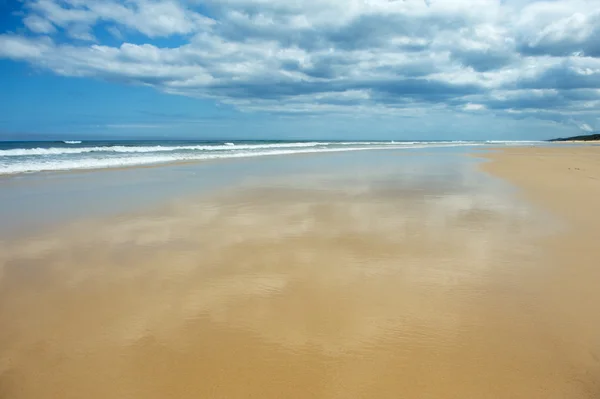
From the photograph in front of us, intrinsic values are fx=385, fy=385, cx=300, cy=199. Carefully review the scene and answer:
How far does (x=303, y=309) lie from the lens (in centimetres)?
349

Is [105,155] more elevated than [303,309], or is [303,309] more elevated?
[105,155]

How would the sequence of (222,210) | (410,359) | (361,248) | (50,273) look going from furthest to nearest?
1. (222,210)
2. (361,248)
3. (50,273)
4. (410,359)

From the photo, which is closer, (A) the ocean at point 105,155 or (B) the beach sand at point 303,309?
(B) the beach sand at point 303,309

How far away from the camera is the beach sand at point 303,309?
2.55 meters

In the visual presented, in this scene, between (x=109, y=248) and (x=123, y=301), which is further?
(x=109, y=248)

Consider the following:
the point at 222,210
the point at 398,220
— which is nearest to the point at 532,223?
the point at 398,220

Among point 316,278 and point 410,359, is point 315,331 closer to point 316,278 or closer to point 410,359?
point 410,359

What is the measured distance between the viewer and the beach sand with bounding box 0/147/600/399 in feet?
8.37

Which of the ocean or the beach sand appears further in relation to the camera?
the ocean

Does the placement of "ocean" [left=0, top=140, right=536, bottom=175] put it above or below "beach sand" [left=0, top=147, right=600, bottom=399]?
above

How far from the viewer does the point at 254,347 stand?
9.57 ft

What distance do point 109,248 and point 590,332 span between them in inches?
218

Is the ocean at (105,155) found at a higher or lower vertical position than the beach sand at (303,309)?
higher

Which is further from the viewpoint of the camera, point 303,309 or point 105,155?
point 105,155
